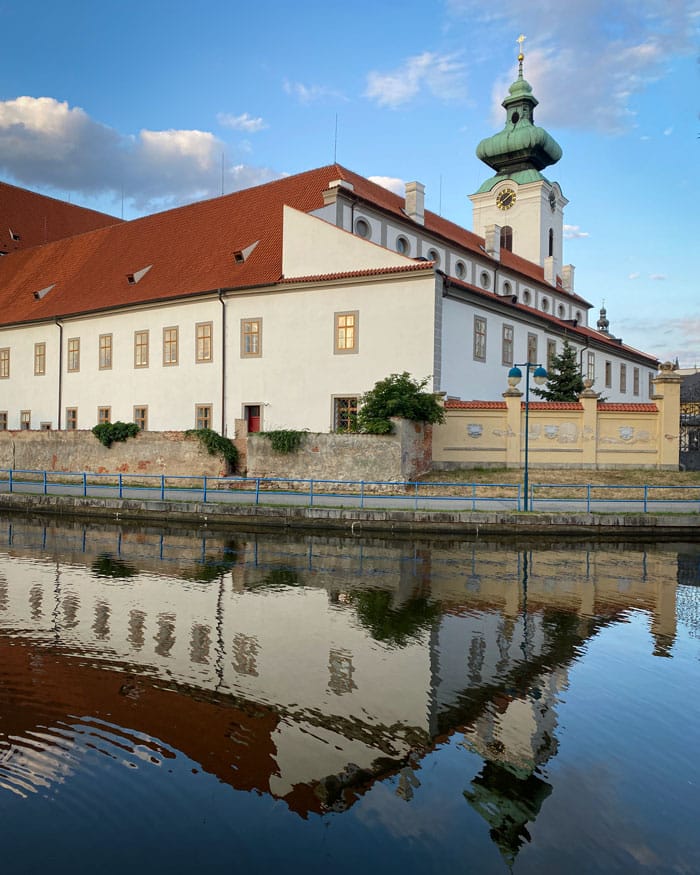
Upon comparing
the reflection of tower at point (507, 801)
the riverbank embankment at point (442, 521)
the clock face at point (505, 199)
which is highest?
the clock face at point (505, 199)

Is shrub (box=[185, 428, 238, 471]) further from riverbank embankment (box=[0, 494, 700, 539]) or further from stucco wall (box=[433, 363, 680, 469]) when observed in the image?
stucco wall (box=[433, 363, 680, 469])

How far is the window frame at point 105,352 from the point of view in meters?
36.3

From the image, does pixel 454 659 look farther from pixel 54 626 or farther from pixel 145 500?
pixel 145 500

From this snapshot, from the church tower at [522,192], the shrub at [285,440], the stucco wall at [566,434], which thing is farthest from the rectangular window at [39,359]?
the church tower at [522,192]

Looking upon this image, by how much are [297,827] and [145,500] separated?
58.8ft

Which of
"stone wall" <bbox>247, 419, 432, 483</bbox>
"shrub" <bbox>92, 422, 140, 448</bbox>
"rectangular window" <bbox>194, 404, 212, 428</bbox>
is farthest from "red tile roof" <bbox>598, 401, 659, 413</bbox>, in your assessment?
"shrub" <bbox>92, 422, 140, 448</bbox>

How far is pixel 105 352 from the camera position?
120 ft

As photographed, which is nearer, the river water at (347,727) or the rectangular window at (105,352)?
the river water at (347,727)

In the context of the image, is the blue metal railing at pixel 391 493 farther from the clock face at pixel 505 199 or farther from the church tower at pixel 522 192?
the clock face at pixel 505 199

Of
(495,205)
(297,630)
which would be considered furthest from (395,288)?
(495,205)

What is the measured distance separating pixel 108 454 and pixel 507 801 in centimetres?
2569

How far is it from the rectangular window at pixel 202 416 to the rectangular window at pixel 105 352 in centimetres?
691

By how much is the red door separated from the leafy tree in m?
6.83

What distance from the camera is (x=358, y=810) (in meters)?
4.98
